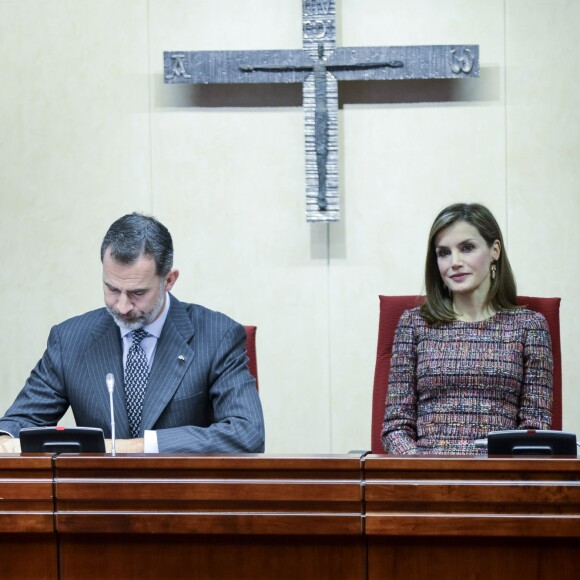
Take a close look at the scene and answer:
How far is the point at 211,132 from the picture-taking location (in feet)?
13.4

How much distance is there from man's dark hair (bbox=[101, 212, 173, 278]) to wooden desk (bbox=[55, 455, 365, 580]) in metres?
0.76

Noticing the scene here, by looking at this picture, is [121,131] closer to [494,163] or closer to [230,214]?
[230,214]

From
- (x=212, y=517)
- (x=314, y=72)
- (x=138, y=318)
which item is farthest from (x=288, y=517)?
(x=314, y=72)

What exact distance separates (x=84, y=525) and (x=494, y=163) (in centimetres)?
249

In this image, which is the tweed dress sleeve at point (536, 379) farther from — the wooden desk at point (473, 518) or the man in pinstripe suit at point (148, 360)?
the wooden desk at point (473, 518)

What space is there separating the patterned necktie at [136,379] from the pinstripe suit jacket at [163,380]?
0.08 feet

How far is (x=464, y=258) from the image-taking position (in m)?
3.05

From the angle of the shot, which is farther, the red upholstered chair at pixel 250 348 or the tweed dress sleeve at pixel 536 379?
the red upholstered chair at pixel 250 348

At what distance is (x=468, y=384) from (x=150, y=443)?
97cm

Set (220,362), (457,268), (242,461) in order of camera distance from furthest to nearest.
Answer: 1. (457,268)
2. (220,362)
3. (242,461)

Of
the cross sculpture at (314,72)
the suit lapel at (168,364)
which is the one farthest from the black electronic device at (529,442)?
the cross sculpture at (314,72)

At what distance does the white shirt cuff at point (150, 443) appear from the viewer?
2.49 metres

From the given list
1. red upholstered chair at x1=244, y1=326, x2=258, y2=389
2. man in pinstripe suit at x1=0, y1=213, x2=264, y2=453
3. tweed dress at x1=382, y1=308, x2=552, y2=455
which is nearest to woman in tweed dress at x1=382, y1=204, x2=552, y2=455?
tweed dress at x1=382, y1=308, x2=552, y2=455

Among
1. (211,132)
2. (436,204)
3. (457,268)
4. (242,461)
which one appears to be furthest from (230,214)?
(242,461)
